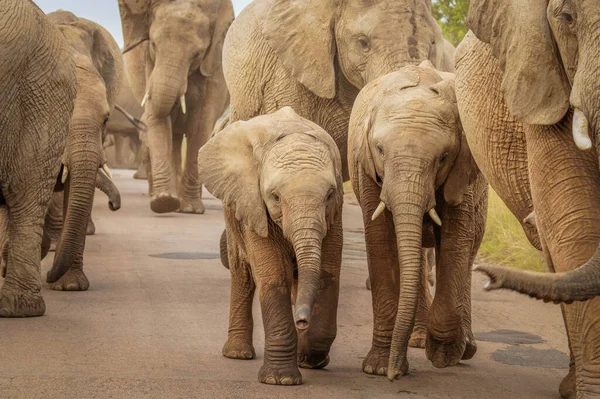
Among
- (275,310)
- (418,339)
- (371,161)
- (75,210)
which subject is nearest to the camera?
(275,310)

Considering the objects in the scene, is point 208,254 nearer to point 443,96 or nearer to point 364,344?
point 364,344

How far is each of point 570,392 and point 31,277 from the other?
348cm

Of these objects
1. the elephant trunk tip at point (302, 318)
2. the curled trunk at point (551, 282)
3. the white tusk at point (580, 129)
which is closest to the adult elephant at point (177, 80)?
the elephant trunk tip at point (302, 318)

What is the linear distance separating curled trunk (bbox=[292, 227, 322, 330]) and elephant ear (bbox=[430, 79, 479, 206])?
32.3 inches

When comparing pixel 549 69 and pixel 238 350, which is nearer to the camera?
pixel 549 69

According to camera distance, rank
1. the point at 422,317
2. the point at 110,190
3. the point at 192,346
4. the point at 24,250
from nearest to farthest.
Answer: the point at 192,346, the point at 422,317, the point at 24,250, the point at 110,190

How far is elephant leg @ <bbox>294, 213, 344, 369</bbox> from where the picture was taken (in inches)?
274

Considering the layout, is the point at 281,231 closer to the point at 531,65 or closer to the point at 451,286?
the point at 451,286

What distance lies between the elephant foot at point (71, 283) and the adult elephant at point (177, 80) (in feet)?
19.2

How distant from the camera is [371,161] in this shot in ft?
23.4

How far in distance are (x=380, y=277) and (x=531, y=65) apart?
168 centimetres

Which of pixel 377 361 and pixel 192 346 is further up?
pixel 377 361

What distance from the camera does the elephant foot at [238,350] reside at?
7.34 meters

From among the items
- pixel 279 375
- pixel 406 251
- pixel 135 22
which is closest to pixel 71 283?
pixel 279 375
